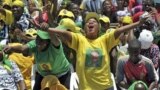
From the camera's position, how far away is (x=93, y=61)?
8.64 meters

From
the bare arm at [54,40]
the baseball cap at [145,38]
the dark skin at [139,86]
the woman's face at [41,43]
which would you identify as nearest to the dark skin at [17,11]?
the baseball cap at [145,38]

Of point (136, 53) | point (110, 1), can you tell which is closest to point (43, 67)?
point (136, 53)

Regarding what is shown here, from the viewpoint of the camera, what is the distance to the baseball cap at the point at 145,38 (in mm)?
10941

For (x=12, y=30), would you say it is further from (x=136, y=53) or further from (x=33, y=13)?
(x=136, y=53)

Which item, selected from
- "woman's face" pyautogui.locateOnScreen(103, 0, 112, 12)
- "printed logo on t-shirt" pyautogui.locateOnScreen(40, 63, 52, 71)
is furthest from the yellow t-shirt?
"woman's face" pyautogui.locateOnScreen(103, 0, 112, 12)

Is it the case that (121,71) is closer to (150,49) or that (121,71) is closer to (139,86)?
(139,86)

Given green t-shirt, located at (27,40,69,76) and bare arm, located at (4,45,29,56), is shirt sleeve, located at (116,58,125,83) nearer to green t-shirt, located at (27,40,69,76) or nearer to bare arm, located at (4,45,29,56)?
green t-shirt, located at (27,40,69,76)

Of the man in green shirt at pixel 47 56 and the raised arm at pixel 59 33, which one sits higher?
the raised arm at pixel 59 33

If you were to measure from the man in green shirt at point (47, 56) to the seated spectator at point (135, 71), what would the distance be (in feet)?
2.96

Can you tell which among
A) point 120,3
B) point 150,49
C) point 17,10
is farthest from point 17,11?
point 120,3

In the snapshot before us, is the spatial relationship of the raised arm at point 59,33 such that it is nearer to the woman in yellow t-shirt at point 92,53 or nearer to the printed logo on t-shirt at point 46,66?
the woman in yellow t-shirt at point 92,53

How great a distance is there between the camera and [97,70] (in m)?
8.67

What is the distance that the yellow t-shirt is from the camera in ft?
28.3

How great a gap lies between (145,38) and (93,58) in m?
2.79
